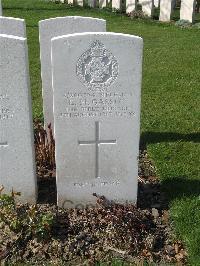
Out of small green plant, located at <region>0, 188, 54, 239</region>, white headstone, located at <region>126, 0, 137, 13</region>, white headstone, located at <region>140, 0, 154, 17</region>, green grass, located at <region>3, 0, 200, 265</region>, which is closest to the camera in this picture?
small green plant, located at <region>0, 188, 54, 239</region>

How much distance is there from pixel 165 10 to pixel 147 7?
3.01 feet

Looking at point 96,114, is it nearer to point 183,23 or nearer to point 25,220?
point 25,220

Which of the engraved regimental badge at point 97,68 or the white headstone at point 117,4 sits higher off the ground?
the white headstone at point 117,4

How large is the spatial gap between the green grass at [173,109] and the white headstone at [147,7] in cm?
90

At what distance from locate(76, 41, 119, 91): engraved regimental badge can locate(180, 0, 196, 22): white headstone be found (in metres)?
10.7

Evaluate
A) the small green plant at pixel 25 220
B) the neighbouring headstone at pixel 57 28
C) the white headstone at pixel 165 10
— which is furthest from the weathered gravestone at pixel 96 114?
the white headstone at pixel 165 10

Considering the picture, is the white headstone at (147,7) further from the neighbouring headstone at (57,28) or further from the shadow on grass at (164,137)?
the neighbouring headstone at (57,28)

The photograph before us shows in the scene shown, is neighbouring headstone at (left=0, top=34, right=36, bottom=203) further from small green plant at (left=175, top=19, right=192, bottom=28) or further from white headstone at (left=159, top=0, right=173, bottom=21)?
white headstone at (left=159, top=0, right=173, bottom=21)

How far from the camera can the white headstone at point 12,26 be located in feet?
16.5

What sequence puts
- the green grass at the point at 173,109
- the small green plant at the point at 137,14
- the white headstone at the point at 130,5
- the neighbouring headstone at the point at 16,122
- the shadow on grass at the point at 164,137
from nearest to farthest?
1. the neighbouring headstone at the point at 16,122
2. the green grass at the point at 173,109
3. the shadow on grass at the point at 164,137
4. the small green plant at the point at 137,14
5. the white headstone at the point at 130,5

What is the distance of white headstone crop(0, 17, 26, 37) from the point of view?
5031 millimetres

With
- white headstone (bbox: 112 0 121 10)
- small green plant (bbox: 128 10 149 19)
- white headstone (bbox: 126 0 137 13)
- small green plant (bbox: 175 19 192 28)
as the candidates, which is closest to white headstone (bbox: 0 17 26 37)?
small green plant (bbox: 175 19 192 28)

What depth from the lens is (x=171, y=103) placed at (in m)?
7.81

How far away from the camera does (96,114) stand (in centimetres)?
438
